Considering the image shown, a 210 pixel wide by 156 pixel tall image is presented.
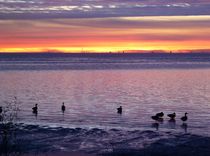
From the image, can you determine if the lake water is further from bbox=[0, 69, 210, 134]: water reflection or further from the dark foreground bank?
the dark foreground bank

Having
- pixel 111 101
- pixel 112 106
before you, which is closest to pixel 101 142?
pixel 112 106

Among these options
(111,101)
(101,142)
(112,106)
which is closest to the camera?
(101,142)

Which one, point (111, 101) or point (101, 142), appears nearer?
point (101, 142)

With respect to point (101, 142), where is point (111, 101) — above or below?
above

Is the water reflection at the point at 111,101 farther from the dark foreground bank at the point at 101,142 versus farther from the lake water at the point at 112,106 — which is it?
the dark foreground bank at the point at 101,142

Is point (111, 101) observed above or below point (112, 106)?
above

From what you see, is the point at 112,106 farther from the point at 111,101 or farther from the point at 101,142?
the point at 101,142

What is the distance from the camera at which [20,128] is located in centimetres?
2286

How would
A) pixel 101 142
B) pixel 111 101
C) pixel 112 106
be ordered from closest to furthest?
pixel 101 142 → pixel 112 106 → pixel 111 101

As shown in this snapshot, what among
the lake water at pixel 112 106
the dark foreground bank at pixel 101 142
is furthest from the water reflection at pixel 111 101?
the dark foreground bank at pixel 101 142

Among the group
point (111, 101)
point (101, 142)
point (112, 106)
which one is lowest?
point (101, 142)

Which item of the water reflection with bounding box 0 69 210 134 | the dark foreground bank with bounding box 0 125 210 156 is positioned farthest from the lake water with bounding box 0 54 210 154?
the dark foreground bank with bounding box 0 125 210 156

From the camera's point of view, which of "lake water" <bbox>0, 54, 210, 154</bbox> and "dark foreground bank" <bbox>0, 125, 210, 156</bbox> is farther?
"lake water" <bbox>0, 54, 210, 154</bbox>

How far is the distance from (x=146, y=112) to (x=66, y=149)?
10129 millimetres
